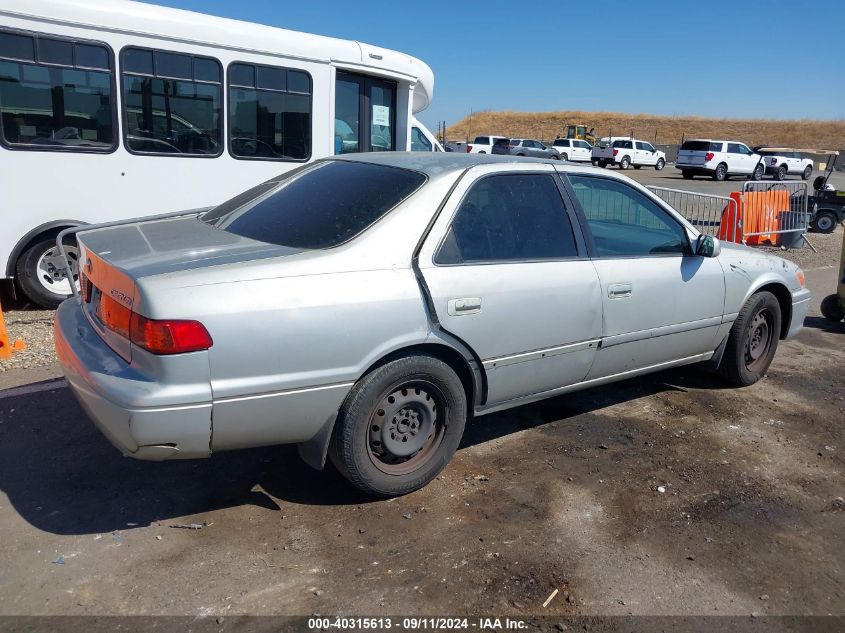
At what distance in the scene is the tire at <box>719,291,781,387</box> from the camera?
16.9ft

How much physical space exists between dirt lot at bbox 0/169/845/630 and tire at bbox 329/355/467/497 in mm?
160

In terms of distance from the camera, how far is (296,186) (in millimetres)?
4137

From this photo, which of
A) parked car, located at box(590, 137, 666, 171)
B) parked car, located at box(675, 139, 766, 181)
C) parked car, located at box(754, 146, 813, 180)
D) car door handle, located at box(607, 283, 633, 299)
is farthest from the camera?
parked car, located at box(590, 137, 666, 171)

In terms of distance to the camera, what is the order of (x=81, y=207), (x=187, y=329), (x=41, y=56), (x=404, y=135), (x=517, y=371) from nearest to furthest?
(x=187, y=329), (x=517, y=371), (x=41, y=56), (x=81, y=207), (x=404, y=135)

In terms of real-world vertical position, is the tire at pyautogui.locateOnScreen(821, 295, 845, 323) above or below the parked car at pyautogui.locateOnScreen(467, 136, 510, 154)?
below

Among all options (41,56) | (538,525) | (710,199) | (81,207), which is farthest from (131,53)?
(710,199)

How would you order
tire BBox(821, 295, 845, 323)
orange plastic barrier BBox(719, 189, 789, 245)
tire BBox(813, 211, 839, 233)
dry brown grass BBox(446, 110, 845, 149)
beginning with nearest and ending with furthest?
tire BBox(821, 295, 845, 323) → orange plastic barrier BBox(719, 189, 789, 245) → tire BBox(813, 211, 839, 233) → dry brown grass BBox(446, 110, 845, 149)

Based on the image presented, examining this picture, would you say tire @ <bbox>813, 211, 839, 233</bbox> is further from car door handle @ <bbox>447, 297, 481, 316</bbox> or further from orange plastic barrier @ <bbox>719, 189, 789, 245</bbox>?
car door handle @ <bbox>447, 297, 481, 316</bbox>

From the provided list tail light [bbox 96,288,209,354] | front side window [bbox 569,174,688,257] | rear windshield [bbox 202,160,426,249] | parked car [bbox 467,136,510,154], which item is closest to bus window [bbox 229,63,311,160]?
rear windshield [bbox 202,160,426,249]

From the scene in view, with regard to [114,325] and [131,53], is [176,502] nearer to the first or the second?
[114,325]

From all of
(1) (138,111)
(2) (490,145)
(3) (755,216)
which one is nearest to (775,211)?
(3) (755,216)

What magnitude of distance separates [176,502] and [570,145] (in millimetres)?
42006

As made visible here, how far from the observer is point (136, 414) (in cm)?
281

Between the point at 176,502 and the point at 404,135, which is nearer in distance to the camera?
the point at 176,502
